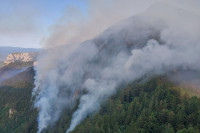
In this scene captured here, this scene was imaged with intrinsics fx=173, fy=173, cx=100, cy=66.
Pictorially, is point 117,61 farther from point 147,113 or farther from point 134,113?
point 147,113

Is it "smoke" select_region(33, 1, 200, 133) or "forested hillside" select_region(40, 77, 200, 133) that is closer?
"forested hillside" select_region(40, 77, 200, 133)

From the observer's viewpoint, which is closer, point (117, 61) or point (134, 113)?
point (134, 113)

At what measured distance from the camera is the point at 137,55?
324 ft

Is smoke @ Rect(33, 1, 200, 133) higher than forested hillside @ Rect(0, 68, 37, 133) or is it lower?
higher

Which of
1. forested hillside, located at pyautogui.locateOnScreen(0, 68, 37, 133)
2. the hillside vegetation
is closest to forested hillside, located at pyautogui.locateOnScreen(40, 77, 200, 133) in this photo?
the hillside vegetation

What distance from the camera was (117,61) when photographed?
109 m

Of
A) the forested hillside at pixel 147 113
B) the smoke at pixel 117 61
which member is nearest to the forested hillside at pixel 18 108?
the smoke at pixel 117 61

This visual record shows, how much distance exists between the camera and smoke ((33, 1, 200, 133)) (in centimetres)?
8709

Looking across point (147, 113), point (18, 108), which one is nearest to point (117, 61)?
point (147, 113)

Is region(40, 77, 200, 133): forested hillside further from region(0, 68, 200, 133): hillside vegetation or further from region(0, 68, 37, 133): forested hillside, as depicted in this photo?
region(0, 68, 37, 133): forested hillside

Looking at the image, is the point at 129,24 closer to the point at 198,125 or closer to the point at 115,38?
the point at 115,38

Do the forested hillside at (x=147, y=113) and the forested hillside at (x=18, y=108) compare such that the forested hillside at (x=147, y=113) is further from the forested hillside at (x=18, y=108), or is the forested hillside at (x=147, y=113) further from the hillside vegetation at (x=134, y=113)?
the forested hillside at (x=18, y=108)

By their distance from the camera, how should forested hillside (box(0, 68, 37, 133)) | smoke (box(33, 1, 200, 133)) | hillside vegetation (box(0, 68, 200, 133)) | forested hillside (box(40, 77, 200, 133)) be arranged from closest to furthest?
forested hillside (box(40, 77, 200, 133)), hillside vegetation (box(0, 68, 200, 133)), smoke (box(33, 1, 200, 133)), forested hillside (box(0, 68, 37, 133))

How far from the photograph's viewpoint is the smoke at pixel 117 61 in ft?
286
